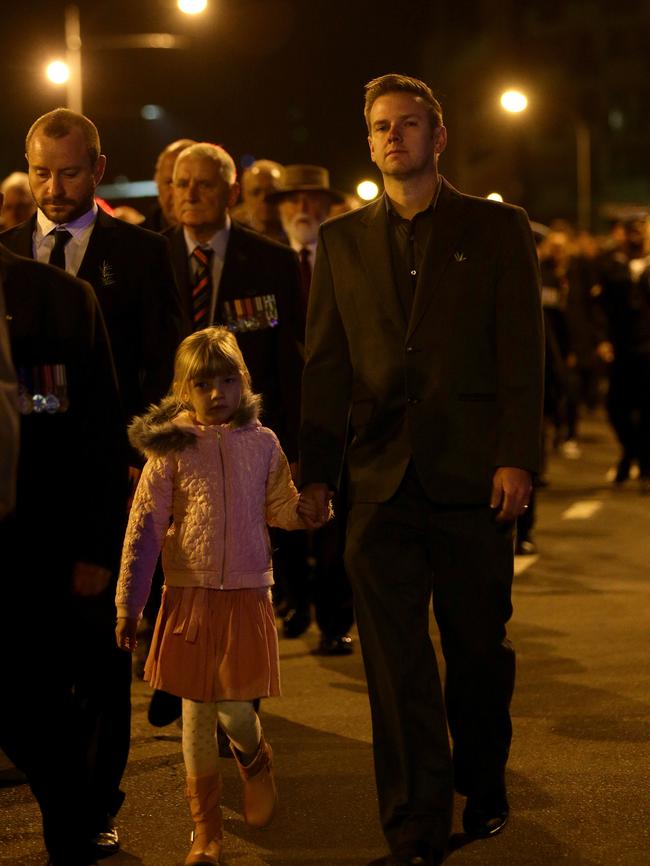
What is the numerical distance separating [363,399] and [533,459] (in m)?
0.57

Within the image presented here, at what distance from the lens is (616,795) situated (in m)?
5.79

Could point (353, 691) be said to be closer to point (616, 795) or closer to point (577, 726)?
point (577, 726)

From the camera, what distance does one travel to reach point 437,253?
205 inches

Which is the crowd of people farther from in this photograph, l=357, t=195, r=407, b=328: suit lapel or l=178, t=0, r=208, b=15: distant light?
l=178, t=0, r=208, b=15: distant light

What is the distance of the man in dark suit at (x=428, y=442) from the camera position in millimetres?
5105

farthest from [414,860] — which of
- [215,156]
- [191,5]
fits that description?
[191,5]

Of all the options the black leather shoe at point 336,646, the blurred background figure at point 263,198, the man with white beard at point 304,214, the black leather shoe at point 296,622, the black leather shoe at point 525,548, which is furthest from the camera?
the black leather shoe at point 525,548

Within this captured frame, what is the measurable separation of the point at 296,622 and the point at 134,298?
11.3 ft

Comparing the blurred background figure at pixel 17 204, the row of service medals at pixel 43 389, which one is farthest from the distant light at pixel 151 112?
the row of service medals at pixel 43 389

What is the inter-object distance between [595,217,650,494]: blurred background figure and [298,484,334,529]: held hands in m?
11.2

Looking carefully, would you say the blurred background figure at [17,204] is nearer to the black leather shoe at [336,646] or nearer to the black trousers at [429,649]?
the black leather shoe at [336,646]

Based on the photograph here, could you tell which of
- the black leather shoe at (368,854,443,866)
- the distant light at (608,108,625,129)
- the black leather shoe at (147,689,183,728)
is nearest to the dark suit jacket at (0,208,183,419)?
the black leather shoe at (147,689,183,728)

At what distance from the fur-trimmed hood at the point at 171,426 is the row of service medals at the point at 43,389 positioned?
0.68 m

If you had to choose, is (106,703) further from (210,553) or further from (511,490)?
(511,490)
